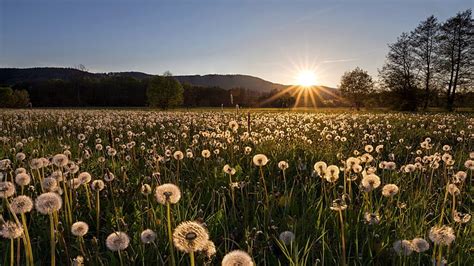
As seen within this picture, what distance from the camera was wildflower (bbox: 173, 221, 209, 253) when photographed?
1.41 meters

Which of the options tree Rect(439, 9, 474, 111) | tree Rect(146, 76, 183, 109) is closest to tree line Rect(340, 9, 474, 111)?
tree Rect(439, 9, 474, 111)

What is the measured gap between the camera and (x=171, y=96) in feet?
237

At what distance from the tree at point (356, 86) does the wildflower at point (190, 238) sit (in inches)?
2967

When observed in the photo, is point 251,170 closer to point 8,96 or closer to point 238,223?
point 238,223

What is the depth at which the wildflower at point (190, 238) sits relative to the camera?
141 centimetres

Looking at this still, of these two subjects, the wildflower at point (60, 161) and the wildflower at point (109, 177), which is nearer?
the wildflower at point (60, 161)

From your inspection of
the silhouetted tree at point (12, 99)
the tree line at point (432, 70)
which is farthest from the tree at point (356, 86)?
Answer: the silhouetted tree at point (12, 99)

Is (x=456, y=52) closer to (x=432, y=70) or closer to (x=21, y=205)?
(x=432, y=70)

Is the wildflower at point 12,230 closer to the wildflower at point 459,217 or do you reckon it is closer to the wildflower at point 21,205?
the wildflower at point 21,205

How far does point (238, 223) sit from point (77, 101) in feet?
400

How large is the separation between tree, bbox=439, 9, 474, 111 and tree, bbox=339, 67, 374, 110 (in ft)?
75.1

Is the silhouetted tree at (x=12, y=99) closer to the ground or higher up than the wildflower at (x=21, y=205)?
higher up

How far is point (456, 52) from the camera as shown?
4972 cm

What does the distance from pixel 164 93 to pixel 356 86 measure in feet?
121
